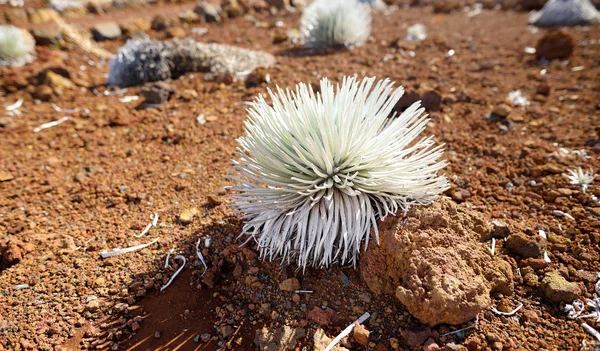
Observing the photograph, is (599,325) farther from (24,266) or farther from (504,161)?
(24,266)

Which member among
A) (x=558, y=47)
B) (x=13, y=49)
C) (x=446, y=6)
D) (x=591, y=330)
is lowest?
(x=591, y=330)

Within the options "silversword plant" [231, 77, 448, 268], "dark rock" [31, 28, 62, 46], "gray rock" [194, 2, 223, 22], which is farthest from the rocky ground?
"gray rock" [194, 2, 223, 22]

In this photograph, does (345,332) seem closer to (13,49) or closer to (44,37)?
(13,49)

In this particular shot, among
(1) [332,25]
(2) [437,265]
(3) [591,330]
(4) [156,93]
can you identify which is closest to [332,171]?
(2) [437,265]

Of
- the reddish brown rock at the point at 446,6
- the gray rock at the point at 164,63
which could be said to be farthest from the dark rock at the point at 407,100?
the reddish brown rock at the point at 446,6

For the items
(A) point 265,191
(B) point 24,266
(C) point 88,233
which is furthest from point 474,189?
(B) point 24,266
